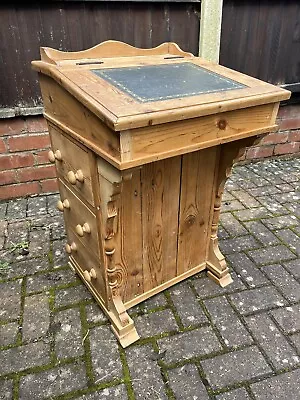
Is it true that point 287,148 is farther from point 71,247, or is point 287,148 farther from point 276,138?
point 71,247

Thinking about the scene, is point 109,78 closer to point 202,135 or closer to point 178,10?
point 202,135

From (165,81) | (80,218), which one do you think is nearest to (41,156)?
(80,218)

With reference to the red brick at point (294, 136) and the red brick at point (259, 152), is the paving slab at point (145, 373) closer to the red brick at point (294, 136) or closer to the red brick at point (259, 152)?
the red brick at point (259, 152)

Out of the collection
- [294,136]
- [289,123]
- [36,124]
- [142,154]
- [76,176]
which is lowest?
[294,136]

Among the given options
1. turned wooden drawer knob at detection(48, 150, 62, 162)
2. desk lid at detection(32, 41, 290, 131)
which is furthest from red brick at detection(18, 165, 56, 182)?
desk lid at detection(32, 41, 290, 131)

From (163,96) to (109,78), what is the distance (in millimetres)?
300

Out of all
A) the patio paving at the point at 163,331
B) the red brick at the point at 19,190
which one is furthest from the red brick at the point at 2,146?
the patio paving at the point at 163,331

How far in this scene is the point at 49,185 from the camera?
10.2 feet

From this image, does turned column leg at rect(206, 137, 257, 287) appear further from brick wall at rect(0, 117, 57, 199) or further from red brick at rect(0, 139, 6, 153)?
red brick at rect(0, 139, 6, 153)

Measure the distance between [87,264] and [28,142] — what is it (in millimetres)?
1455

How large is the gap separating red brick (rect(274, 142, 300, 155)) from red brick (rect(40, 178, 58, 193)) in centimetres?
250

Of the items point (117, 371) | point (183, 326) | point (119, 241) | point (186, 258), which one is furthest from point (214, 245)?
point (117, 371)

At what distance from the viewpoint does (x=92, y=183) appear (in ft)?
4.96

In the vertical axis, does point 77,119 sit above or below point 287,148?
above
